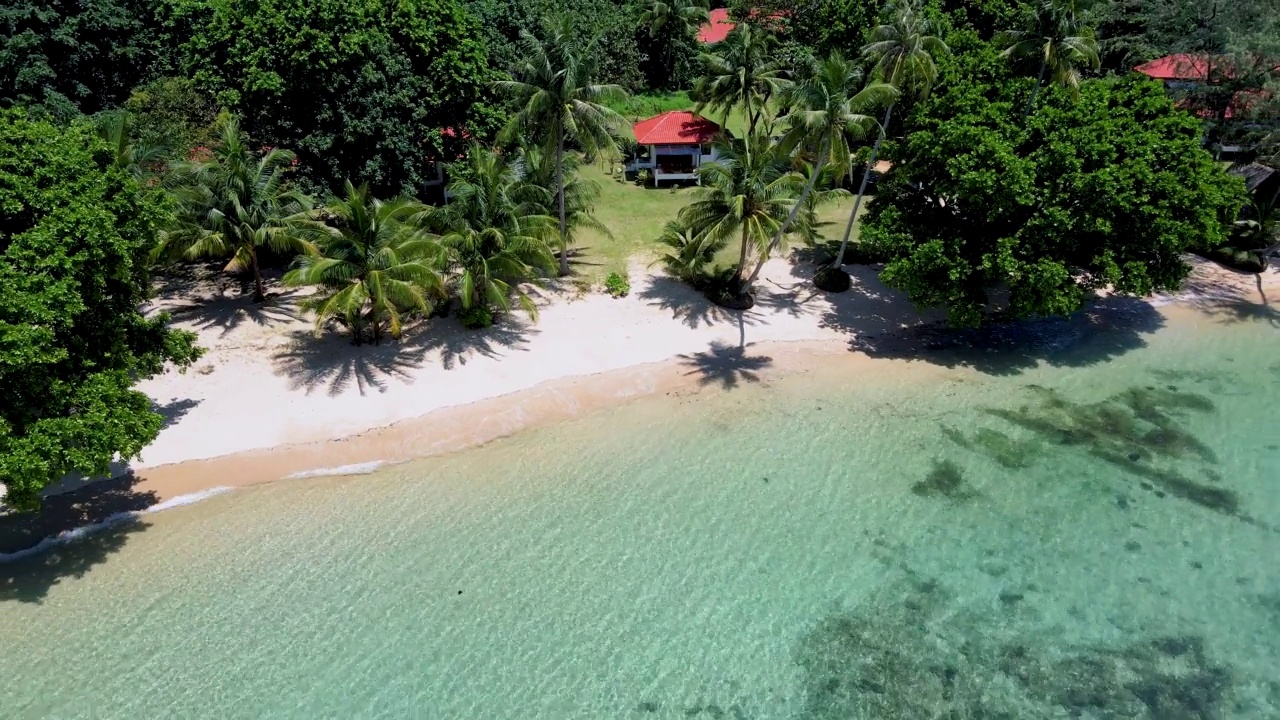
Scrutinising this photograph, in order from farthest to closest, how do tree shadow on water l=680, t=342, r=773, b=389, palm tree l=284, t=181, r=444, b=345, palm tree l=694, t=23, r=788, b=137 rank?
palm tree l=694, t=23, r=788, b=137, tree shadow on water l=680, t=342, r=773, b=389, palm tree l=284, t=181, r=444, b=345

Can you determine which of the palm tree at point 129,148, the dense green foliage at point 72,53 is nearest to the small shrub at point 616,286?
the palm tree at point 129,148

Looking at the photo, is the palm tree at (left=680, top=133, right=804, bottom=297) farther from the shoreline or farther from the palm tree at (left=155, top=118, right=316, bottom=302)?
the palm tree at (left=155, top=118, right=316, bottom=302)

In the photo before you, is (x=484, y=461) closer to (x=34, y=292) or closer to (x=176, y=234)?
(x=34, y=292)

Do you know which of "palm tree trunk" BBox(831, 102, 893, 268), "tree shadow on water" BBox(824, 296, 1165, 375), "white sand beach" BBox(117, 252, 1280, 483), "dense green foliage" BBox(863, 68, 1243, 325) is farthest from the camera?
"palm tree trunk" BBox(831, 102, 893, 268)

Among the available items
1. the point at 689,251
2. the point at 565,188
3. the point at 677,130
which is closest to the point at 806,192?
the point at 689,251

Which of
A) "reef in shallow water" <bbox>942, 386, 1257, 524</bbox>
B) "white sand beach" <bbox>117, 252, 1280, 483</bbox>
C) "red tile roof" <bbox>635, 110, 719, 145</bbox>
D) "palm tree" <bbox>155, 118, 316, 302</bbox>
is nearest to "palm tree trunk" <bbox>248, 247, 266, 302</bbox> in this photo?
"white sand beach" <bbox>117, 252, 1280, 483</bbox>

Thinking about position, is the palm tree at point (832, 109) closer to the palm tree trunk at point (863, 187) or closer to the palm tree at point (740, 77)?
the palm tree trunk at point (863, 187)

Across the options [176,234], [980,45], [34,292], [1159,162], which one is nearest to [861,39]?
[980,45]

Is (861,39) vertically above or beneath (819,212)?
above
